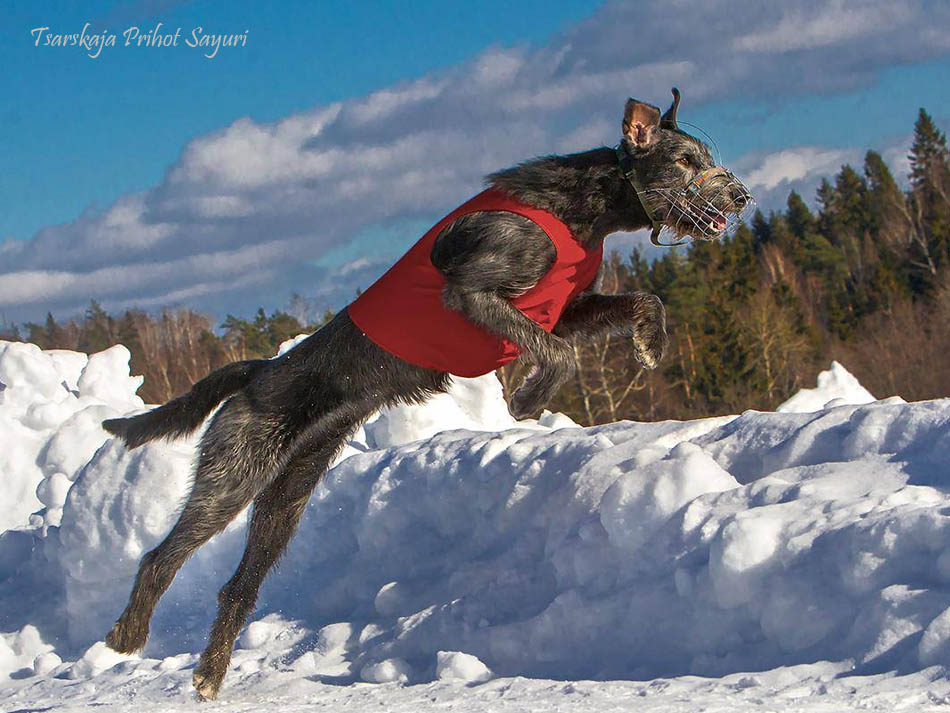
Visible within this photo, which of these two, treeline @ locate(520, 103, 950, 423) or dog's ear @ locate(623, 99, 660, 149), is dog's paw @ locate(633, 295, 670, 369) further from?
treeline @ locate(520, 103, 950, 423)

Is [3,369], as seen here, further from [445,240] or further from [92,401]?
[445,240]

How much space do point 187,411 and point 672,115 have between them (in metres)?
2.84

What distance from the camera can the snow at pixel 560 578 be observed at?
13.0 feet

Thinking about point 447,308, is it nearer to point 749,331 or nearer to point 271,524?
point 271,524

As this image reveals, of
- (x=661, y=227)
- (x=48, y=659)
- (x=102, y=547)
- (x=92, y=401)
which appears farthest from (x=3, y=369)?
(x=661, y=227)

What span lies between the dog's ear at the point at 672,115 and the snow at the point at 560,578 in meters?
1.51

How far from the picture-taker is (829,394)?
10.1 meters

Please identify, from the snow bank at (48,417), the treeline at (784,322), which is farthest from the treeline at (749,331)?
the snow bank at (48,417)

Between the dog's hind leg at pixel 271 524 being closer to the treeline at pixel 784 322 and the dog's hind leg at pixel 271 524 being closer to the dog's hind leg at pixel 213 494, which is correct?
the dog's hind leg at pixel 213 494

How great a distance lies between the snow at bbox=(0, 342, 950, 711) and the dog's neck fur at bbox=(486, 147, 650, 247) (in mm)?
1121

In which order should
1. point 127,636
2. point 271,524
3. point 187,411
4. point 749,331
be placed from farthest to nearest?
point 749,331, point 271,524, point 187,411, point 127,636

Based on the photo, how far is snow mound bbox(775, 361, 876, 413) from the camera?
356 inches

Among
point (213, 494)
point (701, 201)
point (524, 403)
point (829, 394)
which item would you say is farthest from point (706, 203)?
point (829, 394)

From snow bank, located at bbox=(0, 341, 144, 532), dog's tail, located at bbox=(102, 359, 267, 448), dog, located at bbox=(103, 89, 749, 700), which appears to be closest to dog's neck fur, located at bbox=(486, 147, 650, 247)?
dog, located at bbox=(103, 89, 749, 700)
